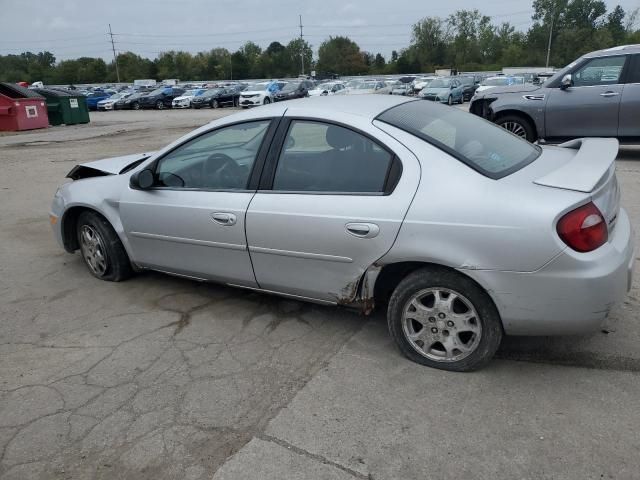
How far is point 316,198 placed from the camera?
10.8 feet

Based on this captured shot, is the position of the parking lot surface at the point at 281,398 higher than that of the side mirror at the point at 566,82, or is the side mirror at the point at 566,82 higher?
the side mirror at the point at 566,82

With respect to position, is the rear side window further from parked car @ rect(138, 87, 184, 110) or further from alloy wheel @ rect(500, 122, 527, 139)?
parked car @ rect(138, 87, 184, 110)

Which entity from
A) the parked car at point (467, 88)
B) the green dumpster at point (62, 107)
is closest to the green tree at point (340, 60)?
the parked car at point (467, 88)

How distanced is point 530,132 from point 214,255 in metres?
7.58

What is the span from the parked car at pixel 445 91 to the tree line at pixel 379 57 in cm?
6883

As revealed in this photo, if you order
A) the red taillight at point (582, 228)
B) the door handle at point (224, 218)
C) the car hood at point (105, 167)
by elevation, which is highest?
the car hood at point (105, 167)

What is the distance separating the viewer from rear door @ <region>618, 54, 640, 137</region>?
28.5 feet

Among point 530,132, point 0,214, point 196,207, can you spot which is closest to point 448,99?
point 530,132

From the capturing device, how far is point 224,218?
3.60 m

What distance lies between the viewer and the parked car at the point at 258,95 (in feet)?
105

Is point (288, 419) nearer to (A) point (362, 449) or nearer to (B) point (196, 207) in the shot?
(A) point (362, 449)

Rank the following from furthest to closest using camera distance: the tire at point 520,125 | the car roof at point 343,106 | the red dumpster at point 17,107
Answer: the red dumpster at point 17,107
the tire at point 520,125
the car roof at point 343,106

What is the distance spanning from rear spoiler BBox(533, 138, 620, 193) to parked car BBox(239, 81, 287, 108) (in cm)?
2910

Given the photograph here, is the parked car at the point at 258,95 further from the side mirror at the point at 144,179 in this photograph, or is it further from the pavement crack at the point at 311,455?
the pavement crack at the point at 311,455
